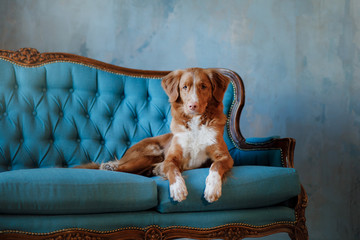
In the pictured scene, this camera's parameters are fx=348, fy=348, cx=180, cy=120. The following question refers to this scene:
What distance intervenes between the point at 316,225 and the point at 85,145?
7.59 feet

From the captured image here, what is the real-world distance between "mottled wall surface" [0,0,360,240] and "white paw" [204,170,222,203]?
175cm

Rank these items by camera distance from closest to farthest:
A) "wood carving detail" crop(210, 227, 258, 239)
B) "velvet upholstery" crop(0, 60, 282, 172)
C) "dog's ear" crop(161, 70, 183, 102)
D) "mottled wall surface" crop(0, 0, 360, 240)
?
"wood carving detail" crop(210, 227, 258, 239)
"dog's ear" crop(161, 70, 183, 102)
"velvet upholstery" crop(0, 60, 282, 172)
"mottled wall surface" crop(0, 0, 360, 240)

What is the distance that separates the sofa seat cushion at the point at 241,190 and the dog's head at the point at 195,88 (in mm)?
465

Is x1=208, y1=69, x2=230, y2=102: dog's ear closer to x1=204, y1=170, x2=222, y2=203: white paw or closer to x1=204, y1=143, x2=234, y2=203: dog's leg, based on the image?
x1=204, y1=143, x2=234, y2=203: dog's leg

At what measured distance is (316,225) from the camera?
11.1 feet

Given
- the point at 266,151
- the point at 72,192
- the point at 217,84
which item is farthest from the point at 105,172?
the point at 266,151

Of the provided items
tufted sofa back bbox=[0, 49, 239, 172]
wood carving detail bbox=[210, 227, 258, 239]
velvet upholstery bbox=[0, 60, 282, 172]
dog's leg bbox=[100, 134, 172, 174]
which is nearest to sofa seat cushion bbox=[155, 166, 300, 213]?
wood carving detail bbox=[210, 227, 258, 239]

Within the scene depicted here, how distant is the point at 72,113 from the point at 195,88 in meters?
1.07

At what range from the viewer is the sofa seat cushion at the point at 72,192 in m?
1.61

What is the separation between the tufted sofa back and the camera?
8.49 feet

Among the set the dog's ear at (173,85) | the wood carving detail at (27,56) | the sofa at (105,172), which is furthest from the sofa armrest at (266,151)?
the wood carving detail at (27,56)

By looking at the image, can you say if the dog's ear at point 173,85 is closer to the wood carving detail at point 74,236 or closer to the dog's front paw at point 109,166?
the dog's front paw at point 109,166

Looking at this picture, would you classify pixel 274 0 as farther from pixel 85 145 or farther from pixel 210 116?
pixel 85 145

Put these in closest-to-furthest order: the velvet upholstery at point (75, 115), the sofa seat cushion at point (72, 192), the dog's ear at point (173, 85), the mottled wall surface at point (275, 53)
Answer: the sofa seat cushion at point (72, 192) < the dog's ear at point (173, 85) < the velvet upholstery at point (75, 115) < the mottled wall surface at point (275, 53)
